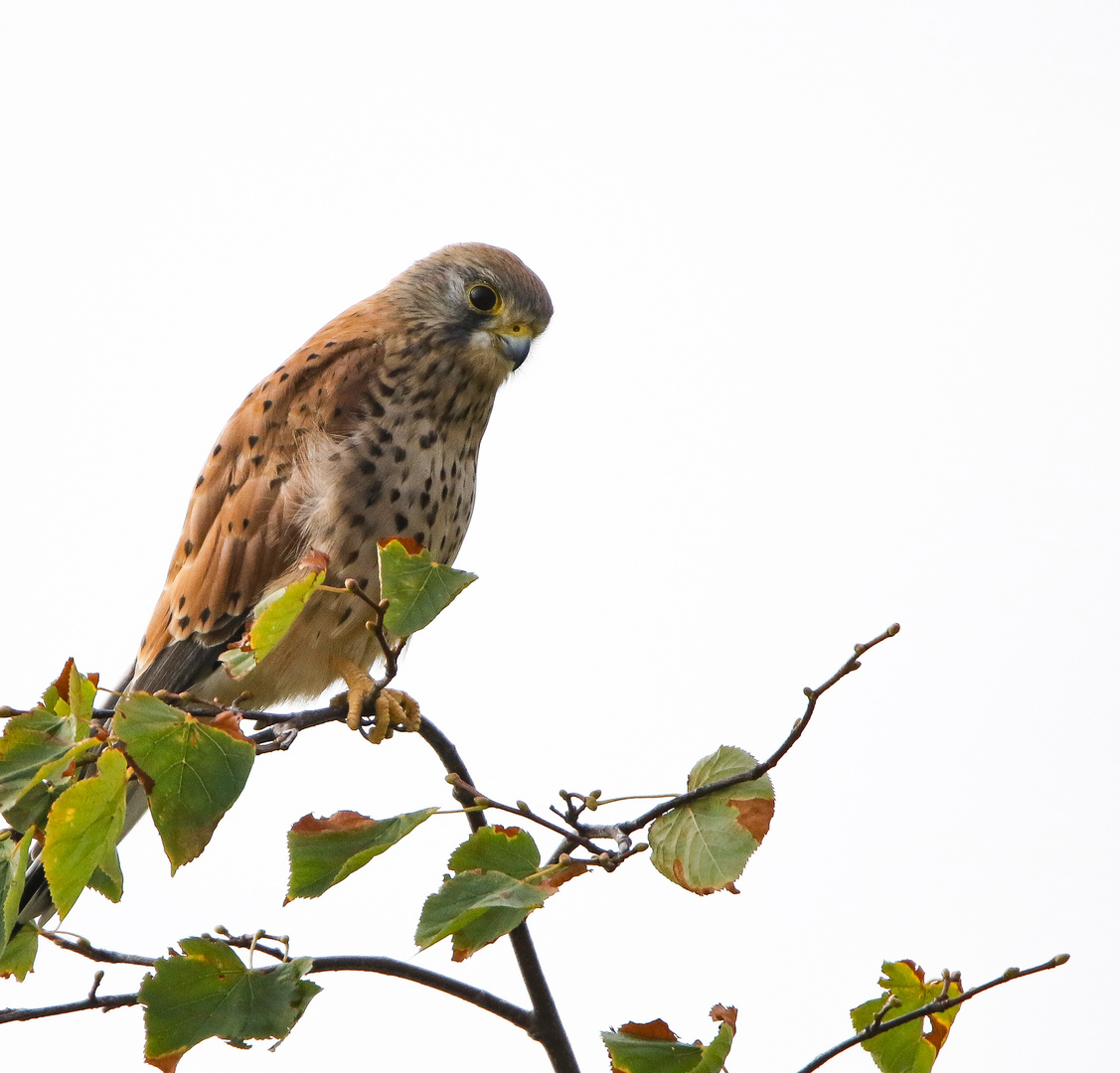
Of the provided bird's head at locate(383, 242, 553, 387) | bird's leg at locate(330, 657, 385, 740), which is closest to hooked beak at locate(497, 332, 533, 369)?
bird's head at locate(383, 242, 553, 387)

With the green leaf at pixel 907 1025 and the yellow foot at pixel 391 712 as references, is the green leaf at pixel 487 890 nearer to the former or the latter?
the green leaf at pixel 907 1025

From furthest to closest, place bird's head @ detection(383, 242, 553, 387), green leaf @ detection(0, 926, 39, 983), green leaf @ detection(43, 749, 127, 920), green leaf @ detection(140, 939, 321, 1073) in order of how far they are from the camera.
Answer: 1. bird's head @ detection(383, 242, 553, 387)
2. green leaf @ detection(0, 926, 39, 983)
3. green leaf @ detection(140, 939, 321, 1073)
4. green leaf @ detection(43, 749, 127, 920)

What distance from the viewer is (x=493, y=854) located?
196cm

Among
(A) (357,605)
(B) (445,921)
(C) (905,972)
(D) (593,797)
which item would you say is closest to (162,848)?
(B) (445,921)

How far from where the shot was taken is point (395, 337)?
418 cm

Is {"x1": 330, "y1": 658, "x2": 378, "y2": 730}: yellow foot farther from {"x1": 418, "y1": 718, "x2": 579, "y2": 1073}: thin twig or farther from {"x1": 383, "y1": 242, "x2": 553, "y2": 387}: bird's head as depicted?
{"x1": 383, "y1": 242, "x2": 553, "y2": 387}: bird's head

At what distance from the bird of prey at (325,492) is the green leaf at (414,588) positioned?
1.55m

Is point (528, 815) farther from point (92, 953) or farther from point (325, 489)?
point (325, 489)

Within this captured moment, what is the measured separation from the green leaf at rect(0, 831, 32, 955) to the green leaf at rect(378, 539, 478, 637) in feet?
1.91

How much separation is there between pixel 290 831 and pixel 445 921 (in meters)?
0.28

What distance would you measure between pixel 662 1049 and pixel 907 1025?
0.50m

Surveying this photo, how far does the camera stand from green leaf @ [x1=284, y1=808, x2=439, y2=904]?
1.99m

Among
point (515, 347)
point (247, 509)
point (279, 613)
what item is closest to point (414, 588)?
point (279, 613)

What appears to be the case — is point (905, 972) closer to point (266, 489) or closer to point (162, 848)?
point (162, 848)
